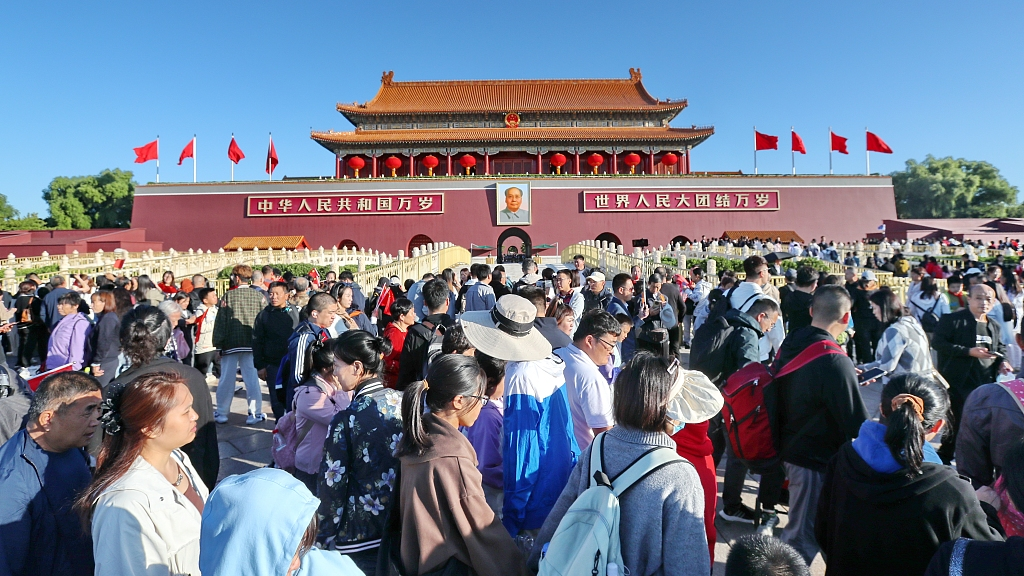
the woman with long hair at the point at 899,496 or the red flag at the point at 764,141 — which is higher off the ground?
the red flag at the point at 764,141

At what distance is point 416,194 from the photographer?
94.8 feet

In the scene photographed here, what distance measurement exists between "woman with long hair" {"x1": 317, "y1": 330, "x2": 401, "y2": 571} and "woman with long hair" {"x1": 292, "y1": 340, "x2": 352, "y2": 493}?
446 millimetres

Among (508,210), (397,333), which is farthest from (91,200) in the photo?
(397,333)

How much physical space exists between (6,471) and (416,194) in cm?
2763

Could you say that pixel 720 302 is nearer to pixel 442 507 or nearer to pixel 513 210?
pixel 442 507

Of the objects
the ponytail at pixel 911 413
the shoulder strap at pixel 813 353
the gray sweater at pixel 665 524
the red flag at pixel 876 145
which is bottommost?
the gray sweater at pixel 665 524

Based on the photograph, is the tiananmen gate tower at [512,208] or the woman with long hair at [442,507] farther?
the tiananmen gate tower at [512,208]

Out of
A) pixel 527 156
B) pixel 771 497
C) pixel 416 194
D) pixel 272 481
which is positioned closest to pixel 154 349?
pixel 272 481

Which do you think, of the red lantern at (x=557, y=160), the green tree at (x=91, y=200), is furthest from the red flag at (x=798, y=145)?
the green tree at (x=91, y=200)

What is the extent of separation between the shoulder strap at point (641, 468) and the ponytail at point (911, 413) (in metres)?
0.71

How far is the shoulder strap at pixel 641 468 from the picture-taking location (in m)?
1.85

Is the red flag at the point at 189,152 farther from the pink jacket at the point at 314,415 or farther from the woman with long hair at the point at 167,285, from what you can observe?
the pink jacket at the point at 314,415

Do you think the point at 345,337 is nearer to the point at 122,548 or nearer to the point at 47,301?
the point at 122,548

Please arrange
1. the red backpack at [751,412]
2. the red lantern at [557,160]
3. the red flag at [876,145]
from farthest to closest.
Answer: the red lantern at [557,160]
the red flag at [876,145]
the red backpack at [751,412]
